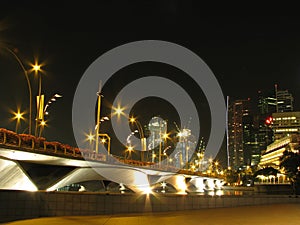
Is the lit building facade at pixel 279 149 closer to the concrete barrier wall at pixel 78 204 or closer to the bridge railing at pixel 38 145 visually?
the bridge railing at pixel 38 145

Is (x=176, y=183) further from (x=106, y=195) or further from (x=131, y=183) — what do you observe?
(x=106, y=195)

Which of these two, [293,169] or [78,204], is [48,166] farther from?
[293,169]

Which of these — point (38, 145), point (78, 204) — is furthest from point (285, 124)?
point (78, 204)

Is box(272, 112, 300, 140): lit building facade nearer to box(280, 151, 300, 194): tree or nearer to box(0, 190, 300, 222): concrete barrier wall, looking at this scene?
box(280, 151, 300, 194): tree

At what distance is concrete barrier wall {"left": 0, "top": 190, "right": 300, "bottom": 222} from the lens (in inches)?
568

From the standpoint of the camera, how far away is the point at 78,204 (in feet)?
50.3

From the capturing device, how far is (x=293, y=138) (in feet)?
371

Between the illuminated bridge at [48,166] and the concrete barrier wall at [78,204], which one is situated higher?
the illuminated bridge at [48,166]

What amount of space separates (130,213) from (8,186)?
56.4 ft

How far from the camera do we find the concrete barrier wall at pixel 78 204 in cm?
1444

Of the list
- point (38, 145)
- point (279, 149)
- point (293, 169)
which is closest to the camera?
point (38, 145)

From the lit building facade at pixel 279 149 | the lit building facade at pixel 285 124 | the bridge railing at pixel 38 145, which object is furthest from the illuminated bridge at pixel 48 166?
the lit building facade at pixel 285 124

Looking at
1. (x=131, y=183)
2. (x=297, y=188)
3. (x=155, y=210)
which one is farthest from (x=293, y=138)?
(x=155, y=210)

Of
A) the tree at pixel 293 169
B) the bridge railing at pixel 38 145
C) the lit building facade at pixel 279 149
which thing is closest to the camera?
the bridge railing at pixel 38 145
